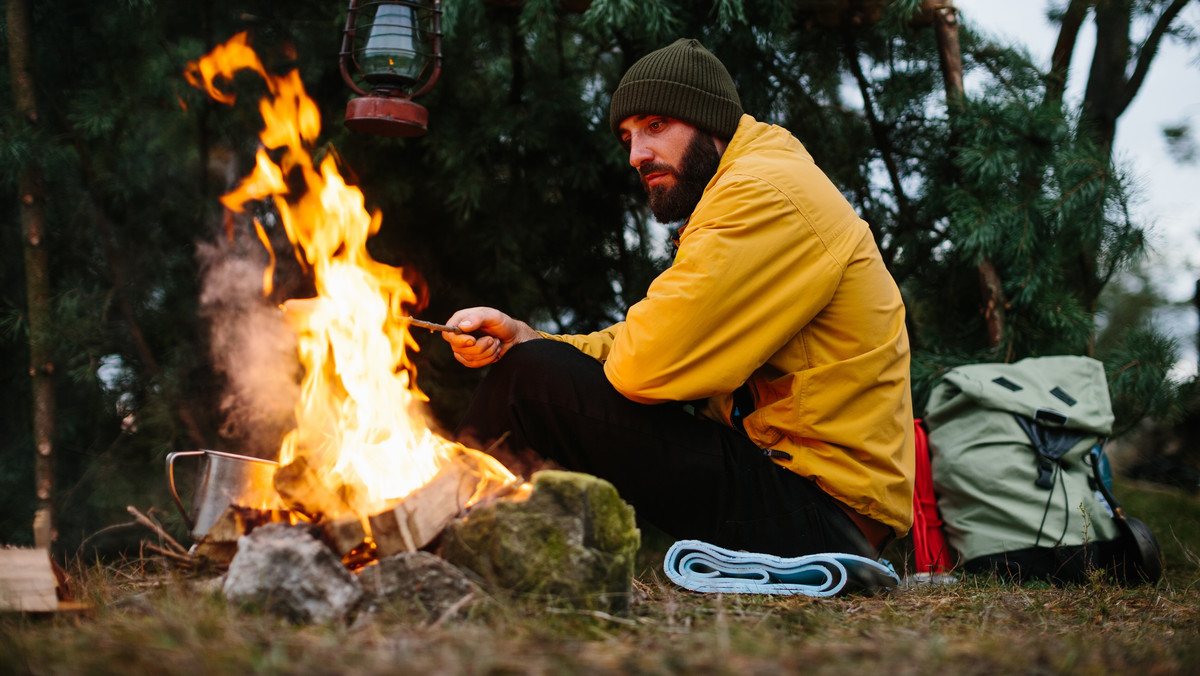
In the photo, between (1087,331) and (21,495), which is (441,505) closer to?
(1087,331)

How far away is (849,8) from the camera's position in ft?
13.4

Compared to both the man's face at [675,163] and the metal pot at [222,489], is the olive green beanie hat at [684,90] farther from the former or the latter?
the metal pot at [222,489]

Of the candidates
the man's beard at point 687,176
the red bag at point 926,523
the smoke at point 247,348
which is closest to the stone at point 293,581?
the man's beard at point 687,176

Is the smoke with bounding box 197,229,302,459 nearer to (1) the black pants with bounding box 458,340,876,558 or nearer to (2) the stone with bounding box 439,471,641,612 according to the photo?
(1) the black pants with bounding box 458,340,876,558

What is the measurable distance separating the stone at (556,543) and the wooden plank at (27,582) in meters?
0.87

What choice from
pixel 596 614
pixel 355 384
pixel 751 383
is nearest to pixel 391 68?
pixel 355 384

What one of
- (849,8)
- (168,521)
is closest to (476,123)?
(849,8)

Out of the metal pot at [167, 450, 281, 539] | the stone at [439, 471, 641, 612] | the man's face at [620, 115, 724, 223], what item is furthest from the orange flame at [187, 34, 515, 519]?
the man's face at [620, 115, 724, 223]

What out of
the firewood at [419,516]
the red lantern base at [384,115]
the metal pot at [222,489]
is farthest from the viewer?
the red lantern base at [384,115]

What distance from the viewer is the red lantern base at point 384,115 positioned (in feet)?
10.4

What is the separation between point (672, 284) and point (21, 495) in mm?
3993

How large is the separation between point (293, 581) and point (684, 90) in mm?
1986

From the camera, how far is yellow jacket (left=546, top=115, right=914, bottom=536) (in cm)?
240

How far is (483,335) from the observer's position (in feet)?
9.35
